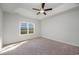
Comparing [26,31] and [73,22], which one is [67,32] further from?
[26,31]

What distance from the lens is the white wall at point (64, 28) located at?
3660 mm

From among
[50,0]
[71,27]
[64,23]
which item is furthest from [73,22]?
[50,0]

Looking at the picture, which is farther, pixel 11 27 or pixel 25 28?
pixel 11 27

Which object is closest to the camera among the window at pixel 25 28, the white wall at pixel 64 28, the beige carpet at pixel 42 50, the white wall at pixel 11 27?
the beige carpet at pixel 42 50

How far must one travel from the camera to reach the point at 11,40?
343cm

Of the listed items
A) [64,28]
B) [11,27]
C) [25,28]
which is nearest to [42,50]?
[25,28]

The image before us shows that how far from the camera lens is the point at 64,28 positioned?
422 cm

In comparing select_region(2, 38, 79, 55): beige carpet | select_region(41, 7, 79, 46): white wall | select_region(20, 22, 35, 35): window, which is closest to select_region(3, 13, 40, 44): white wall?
select_region(20, 22, 35, 35): window

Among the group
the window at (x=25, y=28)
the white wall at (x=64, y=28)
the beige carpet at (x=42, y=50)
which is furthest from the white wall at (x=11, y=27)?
the white wall at (x=64, y=28)

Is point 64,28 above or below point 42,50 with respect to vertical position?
above

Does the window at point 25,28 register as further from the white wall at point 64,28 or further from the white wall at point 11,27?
the white wall at point 64,28

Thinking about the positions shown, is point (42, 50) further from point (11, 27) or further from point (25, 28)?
point (11, 27)

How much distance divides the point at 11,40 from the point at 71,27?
9.14 ft

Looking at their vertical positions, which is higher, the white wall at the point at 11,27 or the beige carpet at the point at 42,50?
the white wall at the point at 11,27
